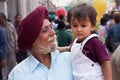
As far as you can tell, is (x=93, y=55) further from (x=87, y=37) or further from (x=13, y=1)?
(x=13, y=1)

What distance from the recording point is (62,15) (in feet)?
47.8

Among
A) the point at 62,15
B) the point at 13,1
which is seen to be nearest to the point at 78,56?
the point at 62,15

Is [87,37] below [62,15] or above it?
above

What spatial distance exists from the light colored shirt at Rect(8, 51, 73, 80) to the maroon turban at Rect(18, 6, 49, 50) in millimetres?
128

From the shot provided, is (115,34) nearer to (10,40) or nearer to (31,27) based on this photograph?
(10,40)

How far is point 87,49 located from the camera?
3.35 m

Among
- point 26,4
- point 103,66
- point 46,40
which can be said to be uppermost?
point 46,40

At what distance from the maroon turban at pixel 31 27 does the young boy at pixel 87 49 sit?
404mm

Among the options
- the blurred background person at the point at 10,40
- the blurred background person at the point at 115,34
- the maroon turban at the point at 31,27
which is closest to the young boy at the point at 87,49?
the maroon turban at the point at 31,27

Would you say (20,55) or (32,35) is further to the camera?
(20,55)

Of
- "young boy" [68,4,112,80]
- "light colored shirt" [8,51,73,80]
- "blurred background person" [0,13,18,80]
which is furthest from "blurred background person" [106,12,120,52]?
"light colored shirt" [8,51,73,80]

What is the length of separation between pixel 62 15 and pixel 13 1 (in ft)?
26.3

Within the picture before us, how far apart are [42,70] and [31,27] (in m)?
0.31

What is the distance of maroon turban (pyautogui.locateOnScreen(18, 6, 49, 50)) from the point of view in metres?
2.92
